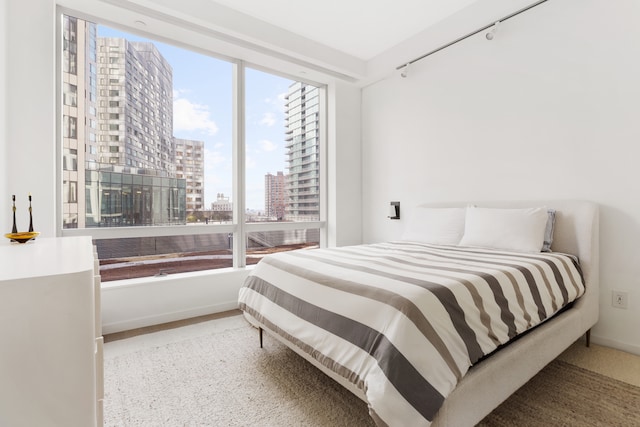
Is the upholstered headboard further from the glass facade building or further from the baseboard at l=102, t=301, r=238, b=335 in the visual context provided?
the glass facade building

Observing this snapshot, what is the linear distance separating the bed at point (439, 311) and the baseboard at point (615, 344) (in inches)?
10.5

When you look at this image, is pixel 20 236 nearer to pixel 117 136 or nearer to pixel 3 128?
pixel 3 128

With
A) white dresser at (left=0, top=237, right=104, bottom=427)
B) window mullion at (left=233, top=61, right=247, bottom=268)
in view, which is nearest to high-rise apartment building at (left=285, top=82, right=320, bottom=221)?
window mullion at (left=233, top=61, right=247, bottom=268)

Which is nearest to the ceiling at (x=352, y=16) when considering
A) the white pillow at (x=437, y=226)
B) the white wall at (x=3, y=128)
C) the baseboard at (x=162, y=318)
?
the white wall at (x=3, y=128)

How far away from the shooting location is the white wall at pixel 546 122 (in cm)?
210

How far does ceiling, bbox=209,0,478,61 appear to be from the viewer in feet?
9.27

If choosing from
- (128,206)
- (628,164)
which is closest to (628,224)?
(628,164)

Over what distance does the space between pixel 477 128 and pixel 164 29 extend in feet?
9.81

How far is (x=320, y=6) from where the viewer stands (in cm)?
287

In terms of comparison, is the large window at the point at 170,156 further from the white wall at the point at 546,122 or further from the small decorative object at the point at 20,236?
the white wall at the point at 546,122

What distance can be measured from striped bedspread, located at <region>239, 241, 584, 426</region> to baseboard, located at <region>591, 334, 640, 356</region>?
20.3 inches

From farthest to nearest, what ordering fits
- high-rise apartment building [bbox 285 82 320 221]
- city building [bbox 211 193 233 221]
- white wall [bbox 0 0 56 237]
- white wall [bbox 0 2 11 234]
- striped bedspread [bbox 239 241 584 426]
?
high-rise apartment building [bbox 285 82 320 221], city building [bbox 211 193 233 221], white wall [bbox 0 0 56 237], white wall [bbox 0 2 11 234], striped bedspread [bbox 239 241 584 426]

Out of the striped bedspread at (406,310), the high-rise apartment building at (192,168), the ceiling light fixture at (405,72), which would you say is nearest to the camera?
the striped bedspread at (406,310)

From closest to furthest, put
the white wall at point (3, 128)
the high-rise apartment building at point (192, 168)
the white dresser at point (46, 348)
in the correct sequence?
the white dresser at point (46, 348) < the white wall at point (3, 128) < the high-rise apartment building at point (192, 168)
